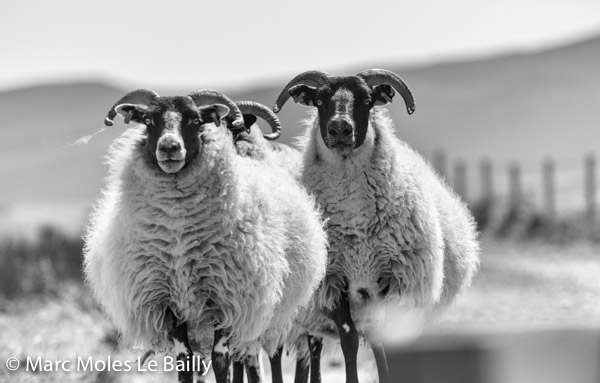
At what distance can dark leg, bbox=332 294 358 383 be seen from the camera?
397 inches

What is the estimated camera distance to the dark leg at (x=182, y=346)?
882 centimetres

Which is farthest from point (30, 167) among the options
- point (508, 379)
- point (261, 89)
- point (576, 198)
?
point (508, 379)

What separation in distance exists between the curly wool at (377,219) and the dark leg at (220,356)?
1.53m

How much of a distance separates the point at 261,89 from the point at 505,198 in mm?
46928

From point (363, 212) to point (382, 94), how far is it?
47.1 inches

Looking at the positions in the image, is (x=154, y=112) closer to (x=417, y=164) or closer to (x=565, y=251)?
(x=417, y=164)

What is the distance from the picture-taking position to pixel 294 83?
36.3ft

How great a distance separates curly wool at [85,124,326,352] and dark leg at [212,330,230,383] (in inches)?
3.8

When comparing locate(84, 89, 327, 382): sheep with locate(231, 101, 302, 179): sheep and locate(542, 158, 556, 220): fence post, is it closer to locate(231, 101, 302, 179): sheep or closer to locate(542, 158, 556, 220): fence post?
locate(231, 101, 302, 179): sheep

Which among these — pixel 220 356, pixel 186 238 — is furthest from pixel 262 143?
pixel 220 356

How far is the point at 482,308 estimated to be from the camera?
28188 millimetres

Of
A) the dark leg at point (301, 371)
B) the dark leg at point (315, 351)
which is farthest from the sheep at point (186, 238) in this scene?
the dark leg at point (301, 371)

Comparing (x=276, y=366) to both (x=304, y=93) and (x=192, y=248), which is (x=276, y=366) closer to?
(x=192, y=248)

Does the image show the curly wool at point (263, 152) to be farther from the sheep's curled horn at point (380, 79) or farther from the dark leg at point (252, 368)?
the dark leg at point (252, 368)
